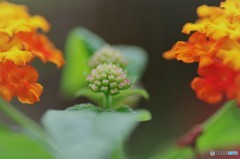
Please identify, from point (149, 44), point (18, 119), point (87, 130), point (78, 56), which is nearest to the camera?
point (87, 130)

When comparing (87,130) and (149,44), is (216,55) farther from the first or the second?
(149,44)

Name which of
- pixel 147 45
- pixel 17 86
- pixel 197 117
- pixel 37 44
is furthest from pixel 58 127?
pixel 147 45

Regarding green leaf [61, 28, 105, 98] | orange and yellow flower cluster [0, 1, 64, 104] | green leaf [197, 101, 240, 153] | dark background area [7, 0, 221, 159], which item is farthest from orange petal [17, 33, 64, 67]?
dark background area [7, 0, 221, 159]

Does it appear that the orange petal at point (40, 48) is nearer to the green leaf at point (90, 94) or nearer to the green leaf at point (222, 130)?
the green leaf at point (90, 94)

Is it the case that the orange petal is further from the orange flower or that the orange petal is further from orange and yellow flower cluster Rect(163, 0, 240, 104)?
orange and yellow flower cluster Rect(163, 0, 240, 104)

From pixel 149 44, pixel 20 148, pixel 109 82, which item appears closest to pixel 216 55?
pixel 109 82

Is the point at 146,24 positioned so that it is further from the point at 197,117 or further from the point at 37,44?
the point at 37,44

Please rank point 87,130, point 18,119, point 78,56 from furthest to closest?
point 78,56
point 18,119
point 87,130
